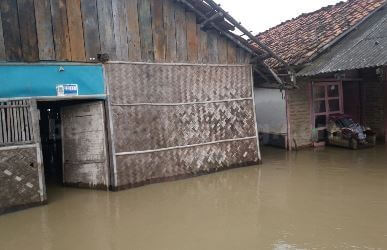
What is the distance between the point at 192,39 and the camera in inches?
361

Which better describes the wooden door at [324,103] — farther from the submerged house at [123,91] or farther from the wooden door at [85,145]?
the wooden door at [85,145]

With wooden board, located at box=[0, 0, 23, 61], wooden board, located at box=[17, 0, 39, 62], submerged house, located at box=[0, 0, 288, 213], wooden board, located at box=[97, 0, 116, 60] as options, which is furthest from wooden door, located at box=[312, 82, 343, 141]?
wooden board, located at box=[0, 0, 23, 61]

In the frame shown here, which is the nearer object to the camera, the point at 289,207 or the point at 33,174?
the point at 289,207

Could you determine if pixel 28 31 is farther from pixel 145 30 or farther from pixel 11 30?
pixel 145 30

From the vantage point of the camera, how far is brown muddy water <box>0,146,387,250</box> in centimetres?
520

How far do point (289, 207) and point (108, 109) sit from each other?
158 inches

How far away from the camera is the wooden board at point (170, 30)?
28.9 ft

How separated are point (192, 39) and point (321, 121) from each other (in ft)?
19.0

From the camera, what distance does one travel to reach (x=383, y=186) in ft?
24.6

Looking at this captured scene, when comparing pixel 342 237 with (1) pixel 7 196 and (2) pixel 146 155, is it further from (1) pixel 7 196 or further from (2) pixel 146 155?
(1) pixel 7 196

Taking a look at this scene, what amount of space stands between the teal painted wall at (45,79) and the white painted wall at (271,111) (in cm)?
634

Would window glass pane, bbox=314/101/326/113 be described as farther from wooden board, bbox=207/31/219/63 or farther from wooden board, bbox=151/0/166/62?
wooden board, bbox=151/0/166/62

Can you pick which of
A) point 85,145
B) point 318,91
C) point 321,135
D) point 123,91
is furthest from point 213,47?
point 321,135

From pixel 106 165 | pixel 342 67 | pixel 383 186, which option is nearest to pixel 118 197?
pixel 106 165
